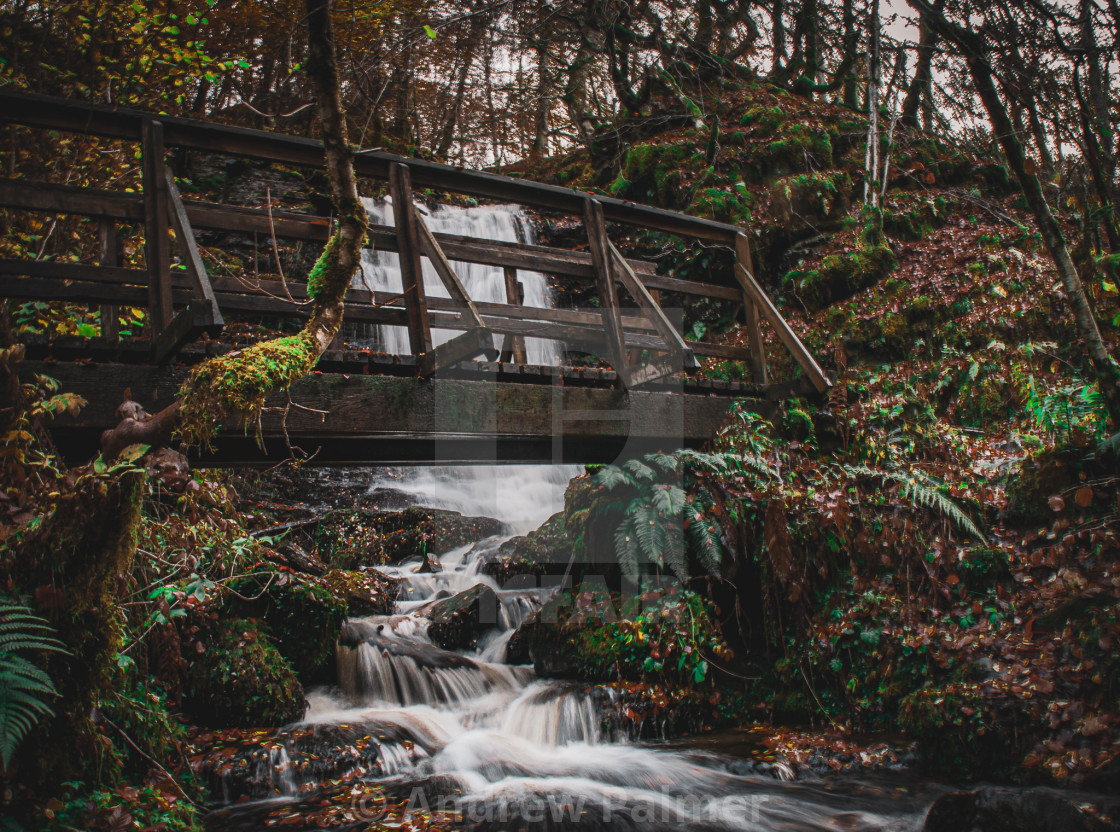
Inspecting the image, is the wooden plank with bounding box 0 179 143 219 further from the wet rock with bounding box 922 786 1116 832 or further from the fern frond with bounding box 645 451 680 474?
the wet rock with bounding box 922 786 1116 832

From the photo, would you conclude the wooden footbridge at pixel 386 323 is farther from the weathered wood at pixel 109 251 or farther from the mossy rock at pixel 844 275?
the mossy rock at pixel 844 275

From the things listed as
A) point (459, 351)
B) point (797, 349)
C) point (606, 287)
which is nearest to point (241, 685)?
point (459, 351)

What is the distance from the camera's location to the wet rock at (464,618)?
7.26 meters

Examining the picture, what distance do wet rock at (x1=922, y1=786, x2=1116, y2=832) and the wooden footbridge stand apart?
11.0ft

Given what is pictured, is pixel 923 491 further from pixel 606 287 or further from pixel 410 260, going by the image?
pixel 410 260

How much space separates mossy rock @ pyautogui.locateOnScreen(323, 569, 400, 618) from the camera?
7.61m

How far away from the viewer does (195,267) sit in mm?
4324

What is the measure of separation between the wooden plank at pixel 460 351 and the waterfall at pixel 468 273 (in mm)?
6723

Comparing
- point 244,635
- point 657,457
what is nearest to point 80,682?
point 244,635

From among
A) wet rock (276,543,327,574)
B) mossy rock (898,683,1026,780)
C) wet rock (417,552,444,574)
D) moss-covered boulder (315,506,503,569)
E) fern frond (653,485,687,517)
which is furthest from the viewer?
moss-covered boulder (315,506,503,569)

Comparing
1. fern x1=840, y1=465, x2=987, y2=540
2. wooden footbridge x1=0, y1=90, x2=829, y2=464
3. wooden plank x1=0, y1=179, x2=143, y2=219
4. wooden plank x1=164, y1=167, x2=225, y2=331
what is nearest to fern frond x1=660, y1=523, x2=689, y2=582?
wooden footbridge x1=0, y1=90, x2=829, y2=464

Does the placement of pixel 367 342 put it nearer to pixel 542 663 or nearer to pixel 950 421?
pixel 542 663

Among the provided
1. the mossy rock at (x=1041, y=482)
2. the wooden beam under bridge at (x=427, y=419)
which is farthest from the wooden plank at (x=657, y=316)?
the mossy rock at (x=1041, y=482)

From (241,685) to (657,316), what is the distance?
178 inches
